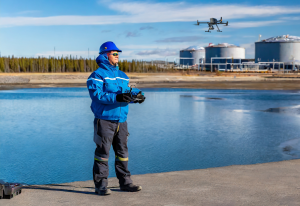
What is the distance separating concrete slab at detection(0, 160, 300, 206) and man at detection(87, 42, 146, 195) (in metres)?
0.25

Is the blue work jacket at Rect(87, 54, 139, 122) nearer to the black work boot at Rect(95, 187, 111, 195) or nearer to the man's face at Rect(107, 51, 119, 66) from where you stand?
the man's face at Rect(107, 51, 119, 66)

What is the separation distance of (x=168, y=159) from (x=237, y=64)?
84990mm

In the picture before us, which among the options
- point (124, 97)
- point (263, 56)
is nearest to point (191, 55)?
point (263, 56)

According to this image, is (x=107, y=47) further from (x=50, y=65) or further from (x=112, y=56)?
(x=50, y=65)

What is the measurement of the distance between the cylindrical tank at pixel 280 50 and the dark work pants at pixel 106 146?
274 feet

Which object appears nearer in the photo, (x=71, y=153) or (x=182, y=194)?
(x=182, y=194)

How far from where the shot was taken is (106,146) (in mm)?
4770

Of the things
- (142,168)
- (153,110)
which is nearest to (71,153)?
(142,168)

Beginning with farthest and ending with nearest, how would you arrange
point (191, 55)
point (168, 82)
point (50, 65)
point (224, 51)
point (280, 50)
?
point (191, 55) → point (224, 51) → point (280, 50) → point (50, 65) → point (168, 82)

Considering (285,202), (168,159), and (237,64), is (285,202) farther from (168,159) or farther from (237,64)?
(237,64)

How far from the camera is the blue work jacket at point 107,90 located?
15.2 ft

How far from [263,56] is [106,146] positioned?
86803mm

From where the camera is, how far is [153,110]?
16438 mm

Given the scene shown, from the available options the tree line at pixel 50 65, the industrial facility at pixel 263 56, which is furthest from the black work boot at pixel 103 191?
the industrial facility at pixel 263 56
